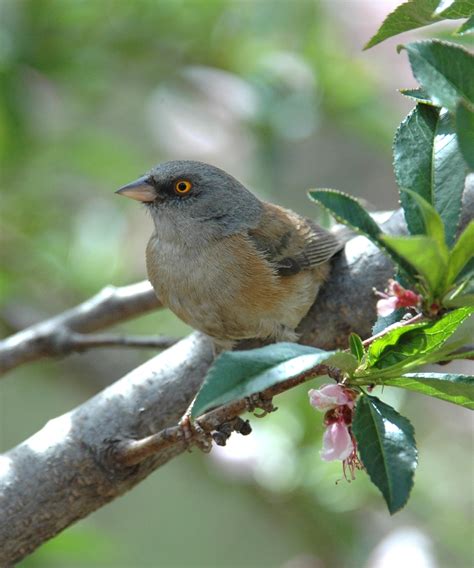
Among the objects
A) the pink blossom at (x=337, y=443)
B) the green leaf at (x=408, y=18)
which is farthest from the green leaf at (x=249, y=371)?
the green leaf at (x=408, y=18)

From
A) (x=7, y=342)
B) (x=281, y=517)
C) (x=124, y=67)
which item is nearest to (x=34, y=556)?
(x=7, y=342)

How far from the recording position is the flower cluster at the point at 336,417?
168cm

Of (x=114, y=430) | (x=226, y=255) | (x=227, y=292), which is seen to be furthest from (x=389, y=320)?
(x=226, y=255)

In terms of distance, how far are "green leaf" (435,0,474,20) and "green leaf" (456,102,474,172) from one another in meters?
0.26

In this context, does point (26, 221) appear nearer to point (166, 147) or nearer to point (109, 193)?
point (109, 193)

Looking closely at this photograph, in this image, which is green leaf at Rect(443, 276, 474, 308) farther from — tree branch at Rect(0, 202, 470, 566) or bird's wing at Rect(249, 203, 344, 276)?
bird's wing at Rect(249, 203, 344, 276)

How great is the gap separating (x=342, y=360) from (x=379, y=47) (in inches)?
151

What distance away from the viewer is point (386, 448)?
151cm

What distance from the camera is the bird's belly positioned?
112 inches

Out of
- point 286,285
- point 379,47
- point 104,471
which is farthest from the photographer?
point 379,47

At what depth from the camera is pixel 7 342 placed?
3.10m

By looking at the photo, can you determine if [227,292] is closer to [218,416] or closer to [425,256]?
[218,416]

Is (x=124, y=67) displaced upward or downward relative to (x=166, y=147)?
upward

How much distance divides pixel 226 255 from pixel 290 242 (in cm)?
29
